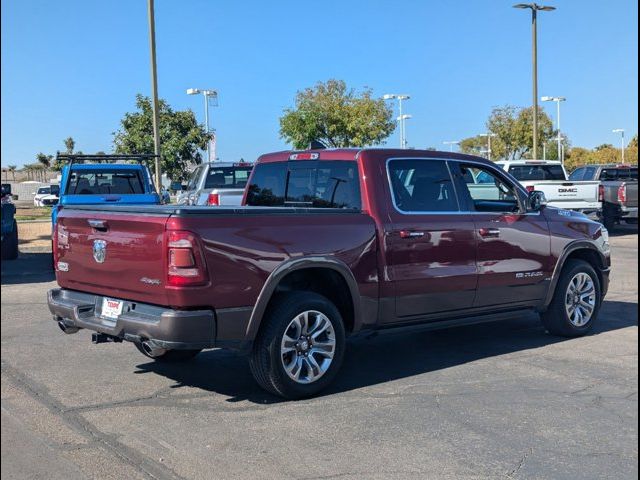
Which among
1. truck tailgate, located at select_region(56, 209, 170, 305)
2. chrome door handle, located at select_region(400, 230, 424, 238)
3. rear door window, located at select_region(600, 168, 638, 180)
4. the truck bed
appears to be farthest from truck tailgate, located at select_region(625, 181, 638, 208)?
truck tailgate, located at select_region(56, 209, 170, 305)

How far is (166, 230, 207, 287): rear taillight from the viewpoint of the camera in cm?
509

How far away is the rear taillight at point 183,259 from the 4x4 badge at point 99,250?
809 mm

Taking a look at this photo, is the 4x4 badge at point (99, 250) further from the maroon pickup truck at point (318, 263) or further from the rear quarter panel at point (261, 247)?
the rear quarter panel at point (261, 247)

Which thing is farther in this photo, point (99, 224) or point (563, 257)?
point (563, 257)

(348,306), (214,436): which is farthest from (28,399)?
(348,306)

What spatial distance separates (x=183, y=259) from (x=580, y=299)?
187 inches

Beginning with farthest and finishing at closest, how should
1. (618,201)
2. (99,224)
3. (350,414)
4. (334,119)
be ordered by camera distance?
(334,119) < (618,201) < (99,224) < (350,414)

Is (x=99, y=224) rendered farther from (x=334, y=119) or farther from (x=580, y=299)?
(x=334, y=119)

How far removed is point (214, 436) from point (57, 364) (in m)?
2.58

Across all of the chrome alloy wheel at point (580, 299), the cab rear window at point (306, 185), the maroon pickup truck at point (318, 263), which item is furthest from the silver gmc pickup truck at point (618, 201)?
the cab rear window at point (306, 185)

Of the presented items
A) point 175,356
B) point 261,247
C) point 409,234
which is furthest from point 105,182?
point 261,247

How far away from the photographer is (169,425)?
16.9ft

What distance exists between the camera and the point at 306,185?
698 cm

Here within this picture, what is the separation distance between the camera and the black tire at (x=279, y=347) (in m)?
5.57
